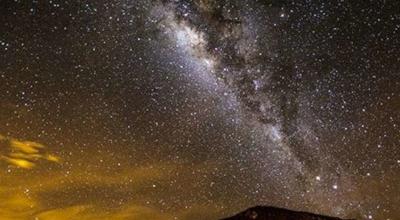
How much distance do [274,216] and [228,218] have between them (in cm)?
114

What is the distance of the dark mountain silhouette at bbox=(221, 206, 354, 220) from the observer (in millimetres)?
12711

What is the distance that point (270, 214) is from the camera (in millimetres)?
12734

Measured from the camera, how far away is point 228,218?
12.9 m

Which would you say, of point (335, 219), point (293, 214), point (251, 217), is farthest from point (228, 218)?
point (335, 219)

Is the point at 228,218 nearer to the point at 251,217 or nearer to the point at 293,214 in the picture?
the point at 251,217

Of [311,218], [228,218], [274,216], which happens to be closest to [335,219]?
[311,218]

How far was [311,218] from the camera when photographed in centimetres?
1301

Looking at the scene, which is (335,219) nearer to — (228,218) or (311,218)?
(311,218)

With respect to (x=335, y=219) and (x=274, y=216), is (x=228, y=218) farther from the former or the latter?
(x=335, y=219)

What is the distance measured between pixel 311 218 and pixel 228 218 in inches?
82.5

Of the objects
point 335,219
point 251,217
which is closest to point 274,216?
point 251,217

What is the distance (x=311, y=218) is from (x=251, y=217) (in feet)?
5.17

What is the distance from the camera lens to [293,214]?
13.1 m

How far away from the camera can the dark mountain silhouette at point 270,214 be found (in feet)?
41.7
